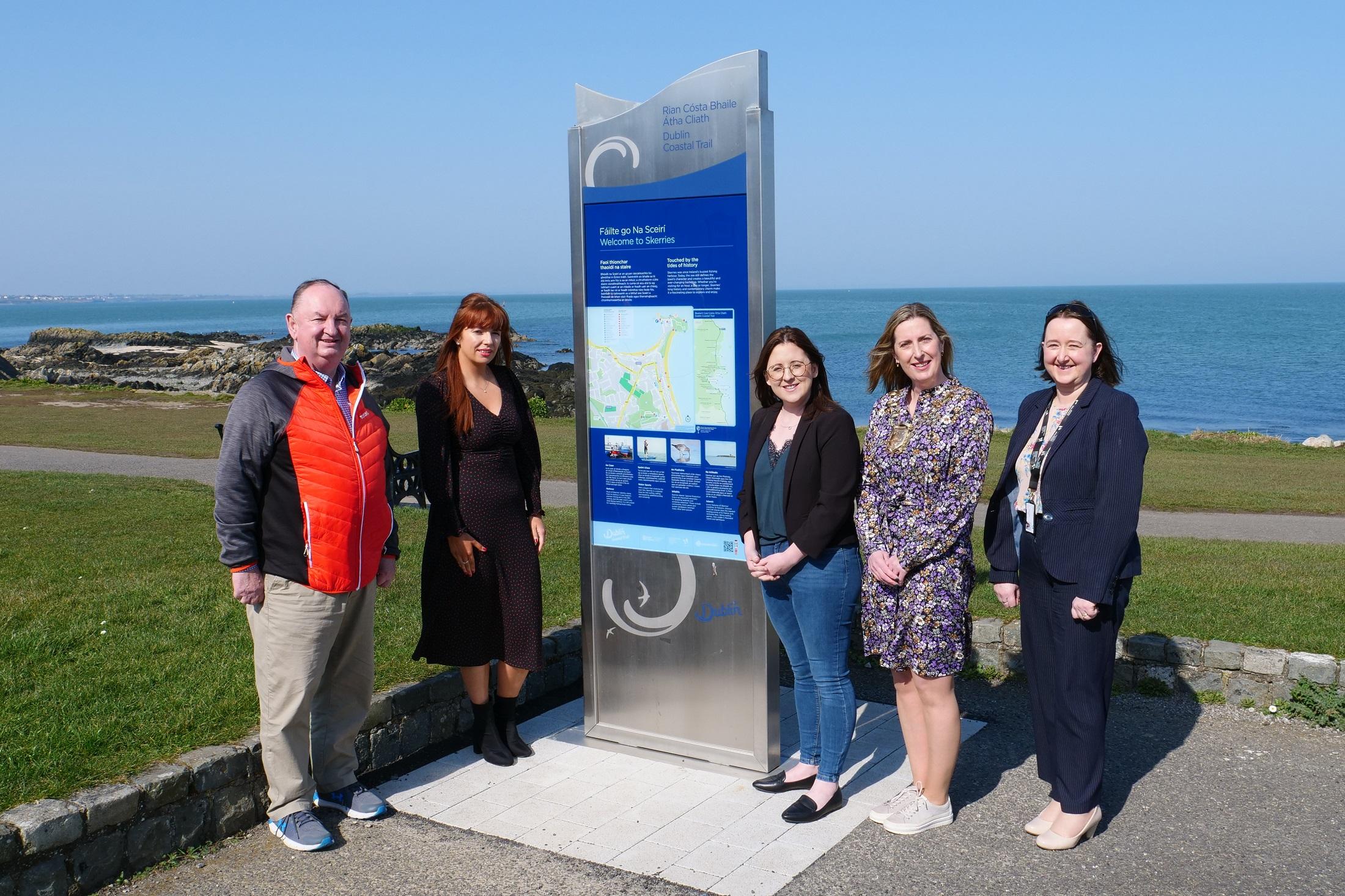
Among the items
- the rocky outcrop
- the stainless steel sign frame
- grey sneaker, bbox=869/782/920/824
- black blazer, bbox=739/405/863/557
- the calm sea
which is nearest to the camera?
black blazer, bbox=739/405/863/557

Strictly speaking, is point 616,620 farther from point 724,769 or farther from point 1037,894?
point 1037,894

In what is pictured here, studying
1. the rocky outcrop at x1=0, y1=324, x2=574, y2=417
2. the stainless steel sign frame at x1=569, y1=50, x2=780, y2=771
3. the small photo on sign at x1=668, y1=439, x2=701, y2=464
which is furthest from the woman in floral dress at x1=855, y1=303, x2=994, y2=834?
the rocky outcrop at x1=0, y1=324, x2=574, y2=417

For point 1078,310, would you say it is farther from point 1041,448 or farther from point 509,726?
point 509,726

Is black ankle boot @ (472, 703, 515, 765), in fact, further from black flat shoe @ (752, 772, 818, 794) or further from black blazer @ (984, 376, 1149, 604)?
black blazer @ (984, 376, 1149, 604)

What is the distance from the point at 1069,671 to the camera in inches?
157

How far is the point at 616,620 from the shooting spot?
5.16 meters

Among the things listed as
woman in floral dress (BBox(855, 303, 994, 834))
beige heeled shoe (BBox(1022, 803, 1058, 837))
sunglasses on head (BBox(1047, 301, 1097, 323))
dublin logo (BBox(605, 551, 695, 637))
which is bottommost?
beige heeled shoe (BBox(1022, 803, 1058, 837))

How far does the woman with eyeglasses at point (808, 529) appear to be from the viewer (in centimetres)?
412

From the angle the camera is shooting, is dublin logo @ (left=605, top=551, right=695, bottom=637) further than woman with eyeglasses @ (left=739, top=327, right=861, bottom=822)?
Yes

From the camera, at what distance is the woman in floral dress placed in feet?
12.9

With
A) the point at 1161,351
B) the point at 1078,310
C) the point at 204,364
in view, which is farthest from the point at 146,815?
the point at 1161,351

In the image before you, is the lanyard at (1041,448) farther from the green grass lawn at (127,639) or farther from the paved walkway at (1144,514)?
the paved walkway at (1144,514)

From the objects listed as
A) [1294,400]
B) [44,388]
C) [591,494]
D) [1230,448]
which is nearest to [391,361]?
[44,388]

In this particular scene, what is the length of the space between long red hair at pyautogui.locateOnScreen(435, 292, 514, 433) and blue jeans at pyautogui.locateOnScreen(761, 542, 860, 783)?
1.36 metres
